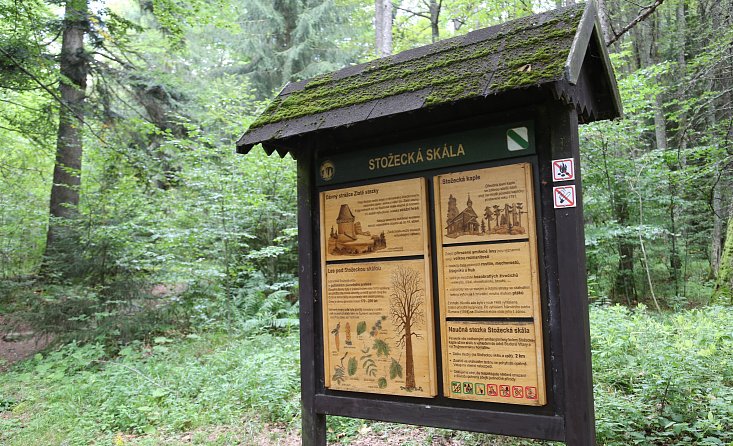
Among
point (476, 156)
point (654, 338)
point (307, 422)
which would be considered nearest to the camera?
point (476, 156)

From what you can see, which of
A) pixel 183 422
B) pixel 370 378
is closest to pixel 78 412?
pixel 183 422

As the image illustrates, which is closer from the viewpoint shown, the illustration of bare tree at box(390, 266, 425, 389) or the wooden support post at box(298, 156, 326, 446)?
the illustration of bare tree at box(390, 266, 425, 389)

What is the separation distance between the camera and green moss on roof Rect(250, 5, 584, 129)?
2861 mm

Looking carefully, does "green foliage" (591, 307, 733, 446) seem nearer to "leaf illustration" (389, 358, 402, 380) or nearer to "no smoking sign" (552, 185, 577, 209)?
"leaf illustration" (389, 358, 402, 380)

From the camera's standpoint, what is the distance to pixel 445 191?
11.1 ft

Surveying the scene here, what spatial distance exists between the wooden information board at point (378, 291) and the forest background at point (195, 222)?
186 centimetres

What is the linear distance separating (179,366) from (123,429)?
2044 mm

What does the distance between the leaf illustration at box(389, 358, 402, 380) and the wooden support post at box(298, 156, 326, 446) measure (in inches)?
28.4

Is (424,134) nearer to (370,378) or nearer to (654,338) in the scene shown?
(370,378)

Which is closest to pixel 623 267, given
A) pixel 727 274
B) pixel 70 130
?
pixel 727 274

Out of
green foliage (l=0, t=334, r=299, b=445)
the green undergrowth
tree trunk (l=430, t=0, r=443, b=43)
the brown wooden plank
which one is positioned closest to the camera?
the brown wooden plank

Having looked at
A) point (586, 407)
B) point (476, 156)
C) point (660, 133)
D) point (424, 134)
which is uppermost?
point (660, 133)

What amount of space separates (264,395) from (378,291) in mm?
3083

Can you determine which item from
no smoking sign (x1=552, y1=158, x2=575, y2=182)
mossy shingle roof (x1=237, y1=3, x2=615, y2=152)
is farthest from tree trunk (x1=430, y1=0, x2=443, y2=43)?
no smoking sign (x1=552, y1=158, x2=575, y2=182)
